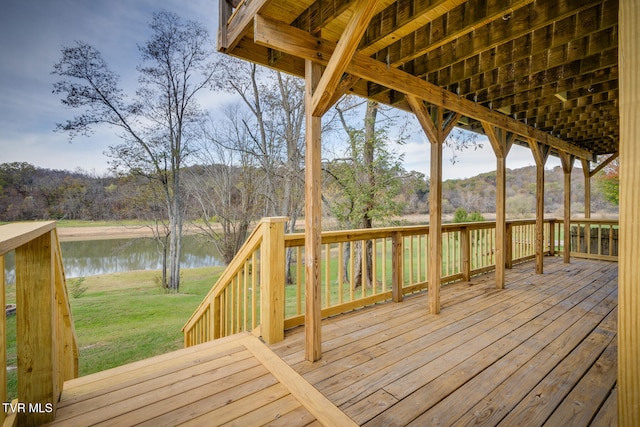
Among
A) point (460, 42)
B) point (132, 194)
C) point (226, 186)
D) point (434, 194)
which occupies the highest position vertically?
point (460, 42)

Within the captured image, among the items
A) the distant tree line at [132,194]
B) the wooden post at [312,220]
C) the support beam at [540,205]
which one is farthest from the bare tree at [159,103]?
the support beam at [540,205]

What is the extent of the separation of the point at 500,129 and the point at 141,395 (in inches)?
206

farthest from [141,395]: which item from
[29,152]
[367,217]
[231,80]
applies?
[29,152]

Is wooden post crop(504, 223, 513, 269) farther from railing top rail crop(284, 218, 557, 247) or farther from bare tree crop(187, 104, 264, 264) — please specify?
bare tree crop(187, 104, 264, 264)

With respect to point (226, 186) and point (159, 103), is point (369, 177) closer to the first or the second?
point (226, 186)

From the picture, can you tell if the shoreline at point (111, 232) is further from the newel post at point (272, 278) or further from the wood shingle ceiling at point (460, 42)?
the wood shingle ceiling at point (460, 42)

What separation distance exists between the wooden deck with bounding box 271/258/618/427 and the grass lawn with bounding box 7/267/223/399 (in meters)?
4.31

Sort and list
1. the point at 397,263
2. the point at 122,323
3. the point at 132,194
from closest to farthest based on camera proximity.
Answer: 1. the point at 397,263
2. the point at 122,323
3. the point at 132,194

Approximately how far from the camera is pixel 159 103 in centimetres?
967

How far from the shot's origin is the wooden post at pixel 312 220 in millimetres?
2234

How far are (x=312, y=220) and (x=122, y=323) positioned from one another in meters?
6.89

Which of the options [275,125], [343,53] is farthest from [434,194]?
[275,125]

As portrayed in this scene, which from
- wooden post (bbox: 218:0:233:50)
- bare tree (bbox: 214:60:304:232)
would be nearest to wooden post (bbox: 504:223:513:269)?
wooden post (bbox: 218:0:233:50)

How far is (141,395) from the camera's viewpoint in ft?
6.01
